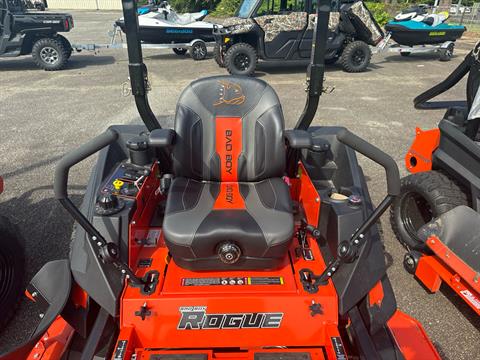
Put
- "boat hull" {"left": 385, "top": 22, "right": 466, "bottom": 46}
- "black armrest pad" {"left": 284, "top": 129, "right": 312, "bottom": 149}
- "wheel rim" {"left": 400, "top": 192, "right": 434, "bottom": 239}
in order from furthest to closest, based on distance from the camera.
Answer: "boat hull" {"left": 385, "top": 22, "right": 466, "bottom": 46} → "wheel rim" {"left": 400, "top": 192, "right": 434, "bottom": 239} → "black armrest pad" {"left": 284, "top": 129, "right": 312, "bottom": 149}

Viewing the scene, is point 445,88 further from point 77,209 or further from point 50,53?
point 50,53

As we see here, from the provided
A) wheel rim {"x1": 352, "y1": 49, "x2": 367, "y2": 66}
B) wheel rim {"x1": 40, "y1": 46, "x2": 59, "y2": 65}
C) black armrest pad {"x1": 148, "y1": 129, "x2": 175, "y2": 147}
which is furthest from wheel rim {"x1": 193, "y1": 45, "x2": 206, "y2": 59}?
black armrest pad {"x1": 148, "y1": 129, "x2": 175, "y2": 147}

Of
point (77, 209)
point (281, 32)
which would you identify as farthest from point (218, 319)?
point (281, 32)

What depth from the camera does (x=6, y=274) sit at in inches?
84.0

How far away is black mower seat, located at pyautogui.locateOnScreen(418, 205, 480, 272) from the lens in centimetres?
206

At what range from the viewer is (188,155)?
2.17 m

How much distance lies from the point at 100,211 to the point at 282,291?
3.30ft

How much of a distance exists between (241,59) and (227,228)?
681 centimetres

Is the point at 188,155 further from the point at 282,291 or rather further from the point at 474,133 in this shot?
the point at 474,133

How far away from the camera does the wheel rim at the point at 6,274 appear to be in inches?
83.2

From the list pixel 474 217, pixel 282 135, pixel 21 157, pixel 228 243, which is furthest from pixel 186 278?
pixel 21 157

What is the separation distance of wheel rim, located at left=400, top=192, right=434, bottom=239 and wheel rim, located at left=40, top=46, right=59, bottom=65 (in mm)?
8786

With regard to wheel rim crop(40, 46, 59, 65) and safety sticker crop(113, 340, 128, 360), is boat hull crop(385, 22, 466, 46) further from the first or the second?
safety sticker crop(113, 340, 128, 360)

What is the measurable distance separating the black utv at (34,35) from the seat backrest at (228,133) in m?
8.01
